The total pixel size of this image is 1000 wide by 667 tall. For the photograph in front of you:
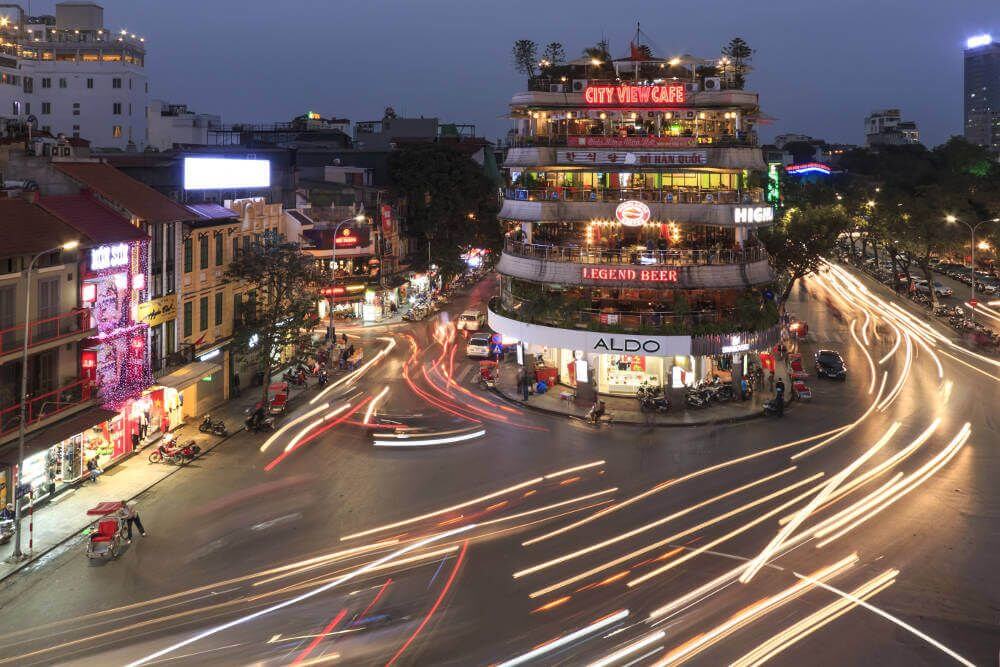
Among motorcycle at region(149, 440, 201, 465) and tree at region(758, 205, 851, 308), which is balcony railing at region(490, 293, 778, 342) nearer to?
tree at region(758, 205, 851, 308)

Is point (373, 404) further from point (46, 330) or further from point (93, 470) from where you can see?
point (46, 330)

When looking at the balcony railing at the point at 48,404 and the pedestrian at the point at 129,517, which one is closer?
the pedestrian at the point at 129,517

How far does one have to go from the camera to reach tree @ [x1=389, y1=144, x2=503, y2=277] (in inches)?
3634

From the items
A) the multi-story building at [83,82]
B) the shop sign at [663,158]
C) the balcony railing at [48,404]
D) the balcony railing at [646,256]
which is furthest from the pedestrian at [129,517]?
the multi-story building at [83,82]

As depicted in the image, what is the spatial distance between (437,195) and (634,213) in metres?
48.4

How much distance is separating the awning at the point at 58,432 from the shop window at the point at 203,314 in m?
11.0

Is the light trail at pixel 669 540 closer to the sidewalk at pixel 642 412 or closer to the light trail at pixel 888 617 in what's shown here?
the light trail at pixel 888 617

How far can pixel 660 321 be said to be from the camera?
45.4 m

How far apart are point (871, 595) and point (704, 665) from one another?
6.32 metres

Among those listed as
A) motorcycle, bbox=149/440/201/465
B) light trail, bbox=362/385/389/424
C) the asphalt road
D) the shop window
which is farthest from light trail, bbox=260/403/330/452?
the shop window

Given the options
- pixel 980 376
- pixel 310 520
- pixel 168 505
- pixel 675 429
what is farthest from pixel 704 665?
pixel 980 376

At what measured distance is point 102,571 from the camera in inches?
911

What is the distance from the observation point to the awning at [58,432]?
2595 centimetres

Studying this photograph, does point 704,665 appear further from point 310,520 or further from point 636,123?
point 636,123
